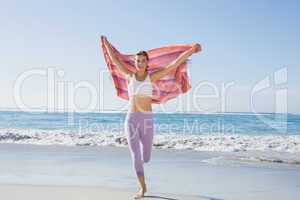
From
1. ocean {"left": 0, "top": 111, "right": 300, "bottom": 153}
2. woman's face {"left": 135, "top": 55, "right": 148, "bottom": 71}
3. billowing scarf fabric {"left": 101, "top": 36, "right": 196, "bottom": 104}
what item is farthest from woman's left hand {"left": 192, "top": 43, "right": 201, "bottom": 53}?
ocean {"left": 0, "top": 111, "right": 300, "bottom": 153}

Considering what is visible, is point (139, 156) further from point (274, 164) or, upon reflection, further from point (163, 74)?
point (274, 164)

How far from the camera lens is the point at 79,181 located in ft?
19.2

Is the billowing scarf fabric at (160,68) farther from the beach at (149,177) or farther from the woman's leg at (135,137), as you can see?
the beach at (149,177)

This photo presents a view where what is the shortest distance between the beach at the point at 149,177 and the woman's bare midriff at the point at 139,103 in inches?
39.5

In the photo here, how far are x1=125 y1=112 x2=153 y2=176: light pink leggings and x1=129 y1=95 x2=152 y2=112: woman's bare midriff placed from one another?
0.06m

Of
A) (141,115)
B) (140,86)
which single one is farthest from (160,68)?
(141,115)

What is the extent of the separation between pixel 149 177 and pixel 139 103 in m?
1.76

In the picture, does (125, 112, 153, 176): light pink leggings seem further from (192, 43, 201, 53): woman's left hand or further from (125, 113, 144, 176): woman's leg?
(192, 43, 201, 53): woman's left hand

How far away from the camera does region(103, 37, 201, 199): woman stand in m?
4.79

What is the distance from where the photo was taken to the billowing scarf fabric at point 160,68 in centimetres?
560

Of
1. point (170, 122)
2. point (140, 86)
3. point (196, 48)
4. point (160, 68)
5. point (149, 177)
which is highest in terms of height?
point (196, 48)

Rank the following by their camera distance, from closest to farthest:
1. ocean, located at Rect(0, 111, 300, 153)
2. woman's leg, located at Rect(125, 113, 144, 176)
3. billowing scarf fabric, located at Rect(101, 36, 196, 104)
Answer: woman's leg, located at Rect(125, 113, 144, 176) < billowing scarf fabric, located at Rect(101, 36, 196, 104) < ocean, located at Rect(0, 111, 300, 153)

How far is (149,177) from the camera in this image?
6.21 metres

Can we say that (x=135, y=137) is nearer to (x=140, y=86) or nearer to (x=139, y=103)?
(x=139, y=103)
